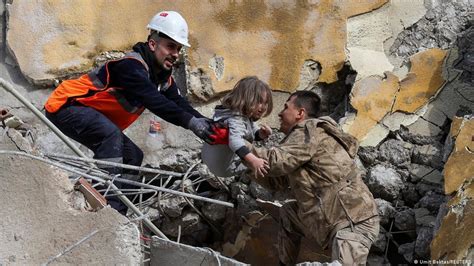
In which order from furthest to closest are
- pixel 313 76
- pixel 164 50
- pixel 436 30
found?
pixel 313 76 → pixel 436 30 → pixel 164 50

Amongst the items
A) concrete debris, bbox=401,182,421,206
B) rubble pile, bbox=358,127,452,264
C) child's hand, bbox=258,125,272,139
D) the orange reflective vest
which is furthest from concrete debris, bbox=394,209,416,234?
the orange reflective vest

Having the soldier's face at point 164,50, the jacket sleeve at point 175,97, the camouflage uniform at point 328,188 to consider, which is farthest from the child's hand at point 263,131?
the soldier's face at point 164,50

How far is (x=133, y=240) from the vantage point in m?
3.99

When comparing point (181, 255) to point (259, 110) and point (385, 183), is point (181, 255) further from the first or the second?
point (385, 183)

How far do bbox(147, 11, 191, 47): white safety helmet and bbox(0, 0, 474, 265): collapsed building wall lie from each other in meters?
1.06

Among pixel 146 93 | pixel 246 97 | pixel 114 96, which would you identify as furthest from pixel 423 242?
pixel 114 96

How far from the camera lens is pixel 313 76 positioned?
596 cm

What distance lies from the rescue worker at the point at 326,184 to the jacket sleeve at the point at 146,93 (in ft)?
1.68

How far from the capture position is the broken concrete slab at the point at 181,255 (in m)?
4.01

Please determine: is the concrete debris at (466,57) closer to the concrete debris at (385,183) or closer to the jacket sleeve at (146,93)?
the concrete debris at (385,183)

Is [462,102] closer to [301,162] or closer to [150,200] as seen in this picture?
[301,162]

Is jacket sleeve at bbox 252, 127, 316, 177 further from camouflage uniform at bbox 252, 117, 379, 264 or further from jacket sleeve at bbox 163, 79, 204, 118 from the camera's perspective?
jacket sleeve at bbox 163, 79, 204, 118

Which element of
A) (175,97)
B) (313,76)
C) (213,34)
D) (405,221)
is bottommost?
(405,221)

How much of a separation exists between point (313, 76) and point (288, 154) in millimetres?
1561
